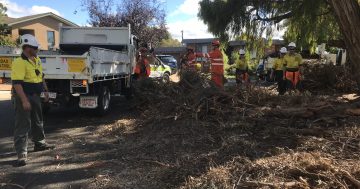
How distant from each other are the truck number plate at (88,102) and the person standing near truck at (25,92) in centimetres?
311

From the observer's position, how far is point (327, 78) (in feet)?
47.6

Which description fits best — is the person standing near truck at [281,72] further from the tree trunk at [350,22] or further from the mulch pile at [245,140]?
the tree trunk at [350,22]

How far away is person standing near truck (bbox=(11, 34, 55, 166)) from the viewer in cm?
690

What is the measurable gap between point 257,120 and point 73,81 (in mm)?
4730

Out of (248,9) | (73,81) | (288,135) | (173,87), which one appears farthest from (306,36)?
(288,135)

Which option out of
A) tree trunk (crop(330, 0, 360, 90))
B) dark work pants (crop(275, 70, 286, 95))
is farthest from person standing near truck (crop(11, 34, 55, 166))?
dark work pants (crop(275, 70, 286, 95))

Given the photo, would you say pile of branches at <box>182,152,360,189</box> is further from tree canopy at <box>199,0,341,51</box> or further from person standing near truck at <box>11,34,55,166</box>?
tree canopy at <box>199,0,341,51</box>

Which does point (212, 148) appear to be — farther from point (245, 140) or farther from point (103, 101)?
point (103, 101)

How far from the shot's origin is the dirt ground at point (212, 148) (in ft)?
17.1

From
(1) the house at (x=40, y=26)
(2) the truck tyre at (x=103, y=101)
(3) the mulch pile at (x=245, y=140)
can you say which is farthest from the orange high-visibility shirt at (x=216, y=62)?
(1) the house at (x=40, y=26)

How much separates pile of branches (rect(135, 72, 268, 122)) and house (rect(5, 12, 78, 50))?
3134 centimetres

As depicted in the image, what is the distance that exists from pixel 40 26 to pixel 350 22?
37.0 m

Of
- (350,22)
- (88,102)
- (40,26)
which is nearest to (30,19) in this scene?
(40,26)

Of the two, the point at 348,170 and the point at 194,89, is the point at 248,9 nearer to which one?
the point at 194,89
